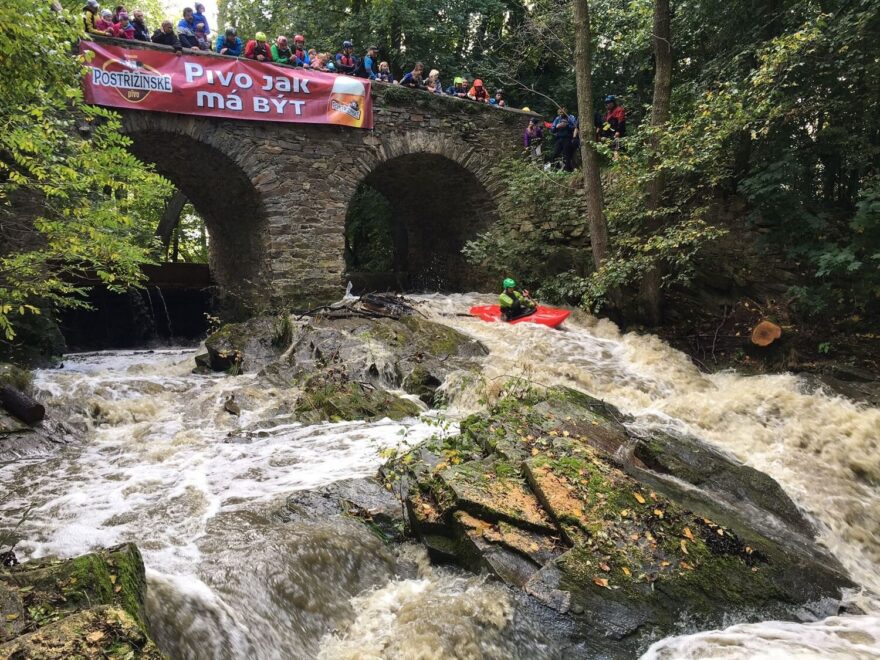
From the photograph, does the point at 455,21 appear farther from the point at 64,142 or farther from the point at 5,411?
the point at 5,411

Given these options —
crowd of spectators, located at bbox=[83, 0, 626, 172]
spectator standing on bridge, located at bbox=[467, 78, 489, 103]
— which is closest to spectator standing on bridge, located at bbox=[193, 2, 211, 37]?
crowd of spectators, located at bbox=[83, 0, 626, 172]

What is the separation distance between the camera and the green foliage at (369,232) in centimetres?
1702

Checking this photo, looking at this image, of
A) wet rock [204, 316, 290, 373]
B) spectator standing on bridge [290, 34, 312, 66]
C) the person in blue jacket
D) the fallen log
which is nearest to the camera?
the fallen log

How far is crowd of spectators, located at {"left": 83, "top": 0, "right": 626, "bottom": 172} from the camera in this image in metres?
9.07

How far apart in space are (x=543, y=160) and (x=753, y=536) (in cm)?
1025

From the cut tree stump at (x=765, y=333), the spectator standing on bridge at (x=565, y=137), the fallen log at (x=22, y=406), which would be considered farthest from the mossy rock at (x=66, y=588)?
the spectator standing on bridge at (x=565, y=137)

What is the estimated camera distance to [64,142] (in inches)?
202

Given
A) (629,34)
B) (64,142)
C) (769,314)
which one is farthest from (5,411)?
(629,34)

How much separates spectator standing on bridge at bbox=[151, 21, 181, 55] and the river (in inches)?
218

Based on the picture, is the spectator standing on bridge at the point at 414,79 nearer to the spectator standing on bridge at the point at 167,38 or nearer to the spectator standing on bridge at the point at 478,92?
the spectator standing on bridge at the point at 478,92

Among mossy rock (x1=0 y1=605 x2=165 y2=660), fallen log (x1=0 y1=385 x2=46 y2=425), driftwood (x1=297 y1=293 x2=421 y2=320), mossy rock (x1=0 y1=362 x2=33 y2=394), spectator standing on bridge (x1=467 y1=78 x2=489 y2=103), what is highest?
spectator standing on bridge (x1=467 y1=78 x2=489 y2=103)

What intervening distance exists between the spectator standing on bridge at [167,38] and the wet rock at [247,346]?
16.0 feet

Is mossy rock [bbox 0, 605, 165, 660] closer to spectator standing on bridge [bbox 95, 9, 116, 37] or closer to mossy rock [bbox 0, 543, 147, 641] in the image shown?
mossy rock [bbox 0, 543, 147, 641]

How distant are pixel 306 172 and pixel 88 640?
32.9 ft
